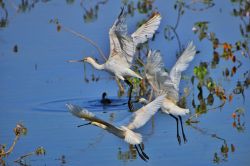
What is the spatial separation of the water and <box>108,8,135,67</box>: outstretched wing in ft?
2.67

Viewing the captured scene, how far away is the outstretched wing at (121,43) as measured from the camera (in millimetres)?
10875

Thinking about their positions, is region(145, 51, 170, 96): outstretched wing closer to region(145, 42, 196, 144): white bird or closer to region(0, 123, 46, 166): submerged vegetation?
region(145, 42, 196, 144): white bird

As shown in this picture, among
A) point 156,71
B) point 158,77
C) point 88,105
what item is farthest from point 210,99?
point 156,71

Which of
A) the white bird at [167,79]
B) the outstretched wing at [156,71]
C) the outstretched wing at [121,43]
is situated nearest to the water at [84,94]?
the white bird at [167,79]

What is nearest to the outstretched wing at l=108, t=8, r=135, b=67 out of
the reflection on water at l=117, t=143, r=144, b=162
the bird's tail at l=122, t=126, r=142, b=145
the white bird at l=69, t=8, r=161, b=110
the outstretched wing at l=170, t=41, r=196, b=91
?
the white bird at l=69, t=8, r=161, b=110

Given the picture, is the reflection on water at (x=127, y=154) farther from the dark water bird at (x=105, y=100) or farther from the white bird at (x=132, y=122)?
the dark water bird at (x=105, y=100)

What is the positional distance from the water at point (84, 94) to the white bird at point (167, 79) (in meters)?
0.38

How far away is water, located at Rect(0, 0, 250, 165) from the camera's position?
1023 cm

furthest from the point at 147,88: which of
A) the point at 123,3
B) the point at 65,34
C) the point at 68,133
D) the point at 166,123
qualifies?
the point at 123,3

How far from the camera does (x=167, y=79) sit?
10422 millimetres

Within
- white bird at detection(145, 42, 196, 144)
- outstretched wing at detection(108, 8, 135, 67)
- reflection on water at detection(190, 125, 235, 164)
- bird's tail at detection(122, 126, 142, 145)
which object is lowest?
reflection on water at detection(190, 125, 235, 164)

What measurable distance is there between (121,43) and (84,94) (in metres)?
2.01

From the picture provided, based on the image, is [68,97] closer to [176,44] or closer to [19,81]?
[19,81]

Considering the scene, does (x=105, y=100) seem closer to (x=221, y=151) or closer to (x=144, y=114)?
(x=221, y=151)
